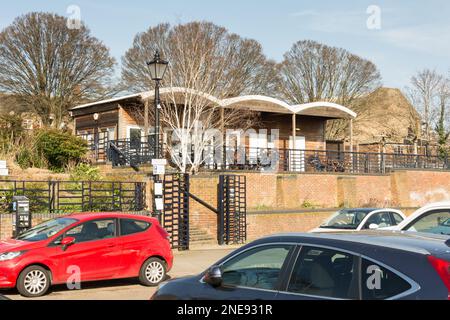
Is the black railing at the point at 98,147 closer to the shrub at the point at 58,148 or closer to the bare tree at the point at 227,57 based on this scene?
the shrub at the point at 58,148

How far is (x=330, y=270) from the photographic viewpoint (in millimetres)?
5516

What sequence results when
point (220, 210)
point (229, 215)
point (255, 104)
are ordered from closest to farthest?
point (220, 210) → point (229, 215) → point (255, 104)

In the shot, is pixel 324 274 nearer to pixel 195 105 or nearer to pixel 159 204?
pixel 159 204

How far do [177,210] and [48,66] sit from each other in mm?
28066

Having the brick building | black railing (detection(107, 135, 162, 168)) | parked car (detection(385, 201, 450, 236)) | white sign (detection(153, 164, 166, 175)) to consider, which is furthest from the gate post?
parked car (detection(385, 201, 450, 236))

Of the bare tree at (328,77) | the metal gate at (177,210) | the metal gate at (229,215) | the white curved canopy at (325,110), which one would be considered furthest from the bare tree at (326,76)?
the metal gate at (177,210)

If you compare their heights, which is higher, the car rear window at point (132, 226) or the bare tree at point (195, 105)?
the bare tree at point (195, 105)

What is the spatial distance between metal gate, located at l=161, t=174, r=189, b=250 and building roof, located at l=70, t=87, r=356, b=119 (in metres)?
6.14

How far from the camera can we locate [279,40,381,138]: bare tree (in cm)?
5094

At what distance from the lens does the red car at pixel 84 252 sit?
472 inches

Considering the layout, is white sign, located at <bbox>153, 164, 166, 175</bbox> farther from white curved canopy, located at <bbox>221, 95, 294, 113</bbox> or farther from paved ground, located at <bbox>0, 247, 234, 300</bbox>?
white curved canopy, located at <bbox>221, 95, 294, 113</bbox>

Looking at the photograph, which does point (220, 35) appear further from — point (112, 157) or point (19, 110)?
point (112, 157)

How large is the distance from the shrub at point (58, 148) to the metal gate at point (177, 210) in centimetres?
716

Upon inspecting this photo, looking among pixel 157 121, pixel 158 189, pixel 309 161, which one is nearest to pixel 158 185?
pixel 158 189
